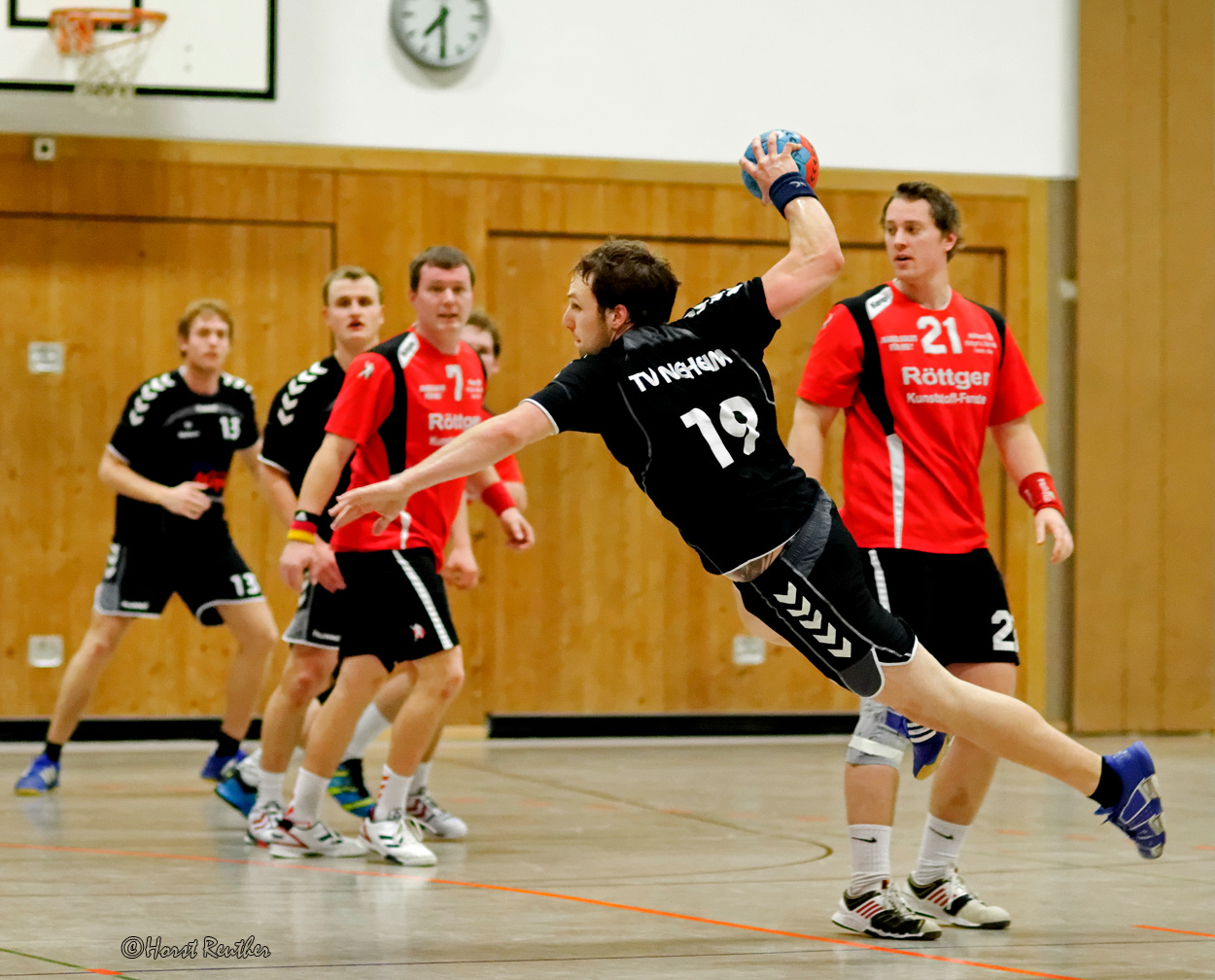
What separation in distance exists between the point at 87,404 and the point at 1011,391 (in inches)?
241

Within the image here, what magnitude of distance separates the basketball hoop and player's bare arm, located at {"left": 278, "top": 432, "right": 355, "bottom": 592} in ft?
14.4

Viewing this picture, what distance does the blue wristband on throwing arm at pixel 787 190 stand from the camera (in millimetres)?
3974

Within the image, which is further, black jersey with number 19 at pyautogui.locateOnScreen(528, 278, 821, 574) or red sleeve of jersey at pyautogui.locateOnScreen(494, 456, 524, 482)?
red sleeve of jersey at pyautogui.locateOnScreen(494, 456, 524, 482)

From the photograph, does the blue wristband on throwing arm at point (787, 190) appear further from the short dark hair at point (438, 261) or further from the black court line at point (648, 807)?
the black court line at point (648, 807)

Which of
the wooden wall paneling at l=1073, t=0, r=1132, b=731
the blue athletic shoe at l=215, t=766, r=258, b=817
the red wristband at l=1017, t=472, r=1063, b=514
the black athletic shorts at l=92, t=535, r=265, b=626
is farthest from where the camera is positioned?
the wooden wall paneling at l=1073, t=0, r=1132, b=731

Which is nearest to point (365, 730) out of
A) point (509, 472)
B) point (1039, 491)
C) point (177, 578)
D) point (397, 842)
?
point (397, 842)

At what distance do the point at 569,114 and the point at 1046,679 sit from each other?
4519 mm

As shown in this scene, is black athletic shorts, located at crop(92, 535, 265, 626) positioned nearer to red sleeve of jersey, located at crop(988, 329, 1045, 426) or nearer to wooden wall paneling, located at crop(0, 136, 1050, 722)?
wooden wall paneling, located at crop(0, 136, 1050, 722)

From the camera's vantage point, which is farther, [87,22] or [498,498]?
[87,22]

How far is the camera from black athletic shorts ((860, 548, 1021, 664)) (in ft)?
14.7

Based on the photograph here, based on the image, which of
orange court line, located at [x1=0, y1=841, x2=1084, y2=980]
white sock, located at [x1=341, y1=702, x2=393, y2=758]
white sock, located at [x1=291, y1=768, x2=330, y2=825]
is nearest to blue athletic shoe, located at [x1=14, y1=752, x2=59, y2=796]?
orange court line, located at [x1=0, y1=841, x2=1084, y2=980]

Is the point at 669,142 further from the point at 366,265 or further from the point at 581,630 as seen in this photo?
the point at 581,630

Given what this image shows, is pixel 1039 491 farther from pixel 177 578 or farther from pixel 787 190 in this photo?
pixel 177 578

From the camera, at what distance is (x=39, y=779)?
23.8 ft
